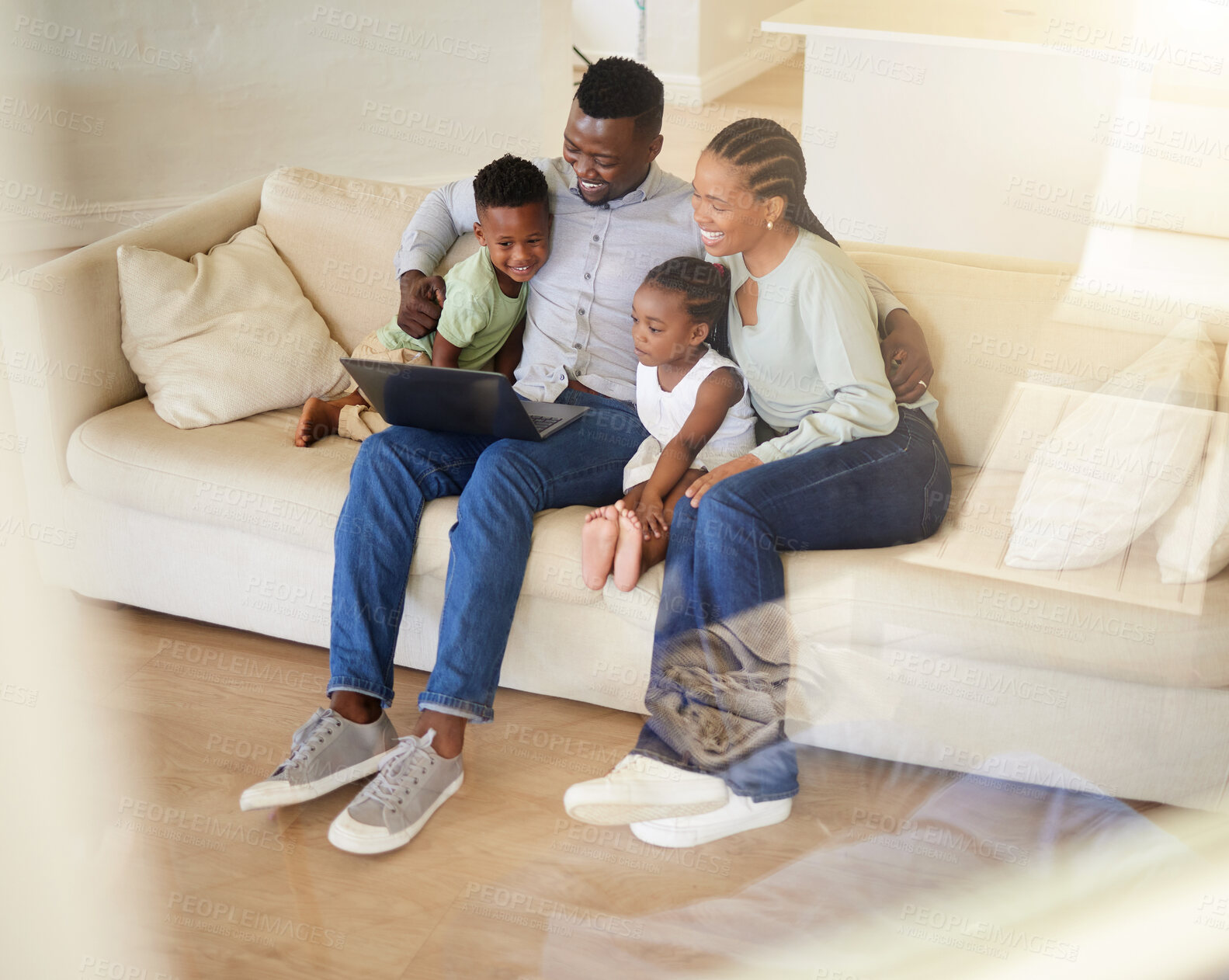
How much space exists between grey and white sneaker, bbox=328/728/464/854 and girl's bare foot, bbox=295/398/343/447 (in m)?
0.45

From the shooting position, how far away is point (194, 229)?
1403 millimetres

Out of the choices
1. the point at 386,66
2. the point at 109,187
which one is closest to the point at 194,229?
the point at 109,187

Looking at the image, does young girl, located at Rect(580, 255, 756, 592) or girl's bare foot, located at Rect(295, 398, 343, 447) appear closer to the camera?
young girl, located at Rect(580, 255, 756, 592)

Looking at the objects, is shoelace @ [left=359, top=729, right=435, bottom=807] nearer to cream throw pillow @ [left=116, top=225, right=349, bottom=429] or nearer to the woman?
the woman

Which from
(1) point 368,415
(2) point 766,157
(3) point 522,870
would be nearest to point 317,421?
(1) point 368,415

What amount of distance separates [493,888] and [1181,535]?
0.52 meters

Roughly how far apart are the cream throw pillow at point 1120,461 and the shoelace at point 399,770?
0.55 m

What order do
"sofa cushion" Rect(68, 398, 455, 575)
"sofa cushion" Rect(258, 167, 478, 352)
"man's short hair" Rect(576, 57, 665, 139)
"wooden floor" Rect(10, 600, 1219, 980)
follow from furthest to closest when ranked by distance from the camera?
"sofa cushion" Rect(258, 167, 478, 352)
"sofa cushion" Rect(68, 398, 455, 575)
"man's short hair" Rect(576, 57, 665, 139)
"wooden floor" Rect(10, 600, 1219, 980)

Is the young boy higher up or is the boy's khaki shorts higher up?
the young boy

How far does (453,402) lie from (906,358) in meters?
0.48

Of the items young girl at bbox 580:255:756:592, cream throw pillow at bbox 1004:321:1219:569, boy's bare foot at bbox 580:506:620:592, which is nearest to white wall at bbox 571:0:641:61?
young girl at bbox 580:255:756:592

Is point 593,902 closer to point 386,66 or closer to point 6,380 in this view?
point 6,380

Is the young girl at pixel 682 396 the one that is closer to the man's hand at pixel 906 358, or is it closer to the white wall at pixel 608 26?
the man's hand at pixel 906 358

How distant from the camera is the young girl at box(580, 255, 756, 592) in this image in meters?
1.00
